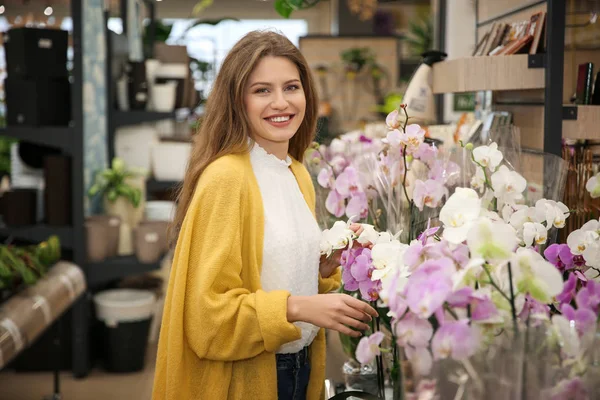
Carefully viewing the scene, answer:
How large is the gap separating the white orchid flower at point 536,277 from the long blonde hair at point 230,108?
83 centimetres

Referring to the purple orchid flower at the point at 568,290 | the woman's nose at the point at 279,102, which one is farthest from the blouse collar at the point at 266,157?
the purple orchid flower at the point at 568,290

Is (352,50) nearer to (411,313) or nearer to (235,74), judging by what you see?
(235,74)

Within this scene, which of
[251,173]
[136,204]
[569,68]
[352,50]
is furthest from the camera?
[352,50]

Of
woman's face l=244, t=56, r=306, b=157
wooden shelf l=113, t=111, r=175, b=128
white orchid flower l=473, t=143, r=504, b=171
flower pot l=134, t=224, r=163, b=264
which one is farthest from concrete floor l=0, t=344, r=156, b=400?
white orchid flower l=473, t=143, r=504, b=171

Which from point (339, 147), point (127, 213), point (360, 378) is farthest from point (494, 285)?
point (127, 213)

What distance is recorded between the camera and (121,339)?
4168 millimetres

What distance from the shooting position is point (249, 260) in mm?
1530

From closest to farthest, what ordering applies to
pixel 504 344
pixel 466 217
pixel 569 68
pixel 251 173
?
pixel 504 344 → pixel 466 217 → pixel 251 173 → pixel 569 68

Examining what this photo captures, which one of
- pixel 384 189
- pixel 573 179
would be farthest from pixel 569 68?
pixel 384 189

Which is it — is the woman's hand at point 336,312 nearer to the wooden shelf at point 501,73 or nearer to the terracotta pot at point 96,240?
the wooden shelf at point 501,73

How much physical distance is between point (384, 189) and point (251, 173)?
0.35m

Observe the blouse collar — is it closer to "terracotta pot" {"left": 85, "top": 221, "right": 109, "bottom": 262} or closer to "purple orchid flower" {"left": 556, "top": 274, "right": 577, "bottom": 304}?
"purple orchid flower" {"left": 556, "top": 274, "right": 577, "bottom": 304}

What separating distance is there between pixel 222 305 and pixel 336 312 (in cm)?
23

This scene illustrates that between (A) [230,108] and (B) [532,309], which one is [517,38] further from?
(B) [532,309]
